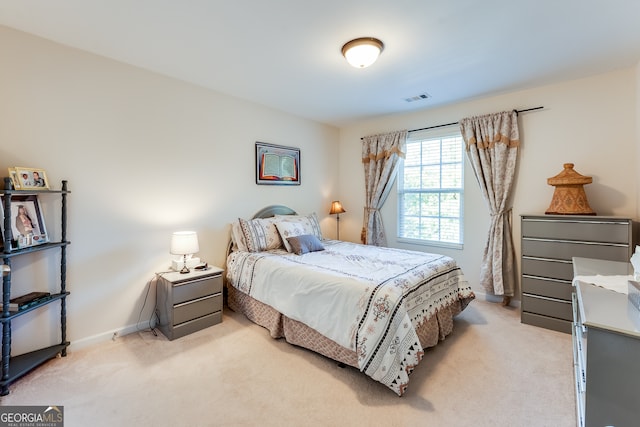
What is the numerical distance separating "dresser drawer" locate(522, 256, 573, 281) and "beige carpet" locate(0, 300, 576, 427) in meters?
0.57

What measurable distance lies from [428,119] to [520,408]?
338 cm

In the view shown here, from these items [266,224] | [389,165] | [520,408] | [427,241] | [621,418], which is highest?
[389,165]

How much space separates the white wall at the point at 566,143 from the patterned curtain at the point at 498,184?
0.42 ft

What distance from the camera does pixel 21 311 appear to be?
1.91m

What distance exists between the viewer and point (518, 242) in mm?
3297

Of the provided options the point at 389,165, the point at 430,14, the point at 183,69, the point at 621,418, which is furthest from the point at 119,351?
the point at 389,165

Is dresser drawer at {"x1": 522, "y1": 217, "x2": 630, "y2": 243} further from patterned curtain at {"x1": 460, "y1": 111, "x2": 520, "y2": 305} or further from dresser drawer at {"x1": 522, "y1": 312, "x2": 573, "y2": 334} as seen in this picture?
dresser drawer at {"x1": 522, "y1": 312, "x2": 573, "y2": 334}

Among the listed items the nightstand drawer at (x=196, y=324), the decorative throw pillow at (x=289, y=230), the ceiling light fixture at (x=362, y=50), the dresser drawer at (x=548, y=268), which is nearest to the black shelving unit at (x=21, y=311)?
the nightstand drawer at (x=196, y=324)

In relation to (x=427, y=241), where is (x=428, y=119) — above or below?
above

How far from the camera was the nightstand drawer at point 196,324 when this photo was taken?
8.43 feet

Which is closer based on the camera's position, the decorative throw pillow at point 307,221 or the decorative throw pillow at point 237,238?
the decorative throw pillow at point 237,238

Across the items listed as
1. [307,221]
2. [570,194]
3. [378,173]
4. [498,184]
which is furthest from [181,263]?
[570,194]

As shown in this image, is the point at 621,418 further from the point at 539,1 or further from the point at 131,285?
the point at 131,285

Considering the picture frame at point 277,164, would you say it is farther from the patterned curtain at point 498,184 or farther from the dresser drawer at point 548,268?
the dresser drawer at point 548,268
